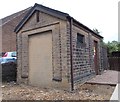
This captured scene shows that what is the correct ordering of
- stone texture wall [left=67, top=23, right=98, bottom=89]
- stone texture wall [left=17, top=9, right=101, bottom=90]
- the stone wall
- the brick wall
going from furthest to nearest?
1. the brick wall
2. the stone wall
3. stone texture wall [left=67, top=23, right=98, bottom=89]
4. stone texture wall [left=17, top=9, right=101, bottom=90]

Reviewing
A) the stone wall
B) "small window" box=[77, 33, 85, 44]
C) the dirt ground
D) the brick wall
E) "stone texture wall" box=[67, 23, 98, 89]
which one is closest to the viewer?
the dirt ground

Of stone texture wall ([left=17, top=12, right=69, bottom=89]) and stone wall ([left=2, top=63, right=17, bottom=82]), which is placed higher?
stone texture wall ([left=17, top=12, right=69, bottom=89])

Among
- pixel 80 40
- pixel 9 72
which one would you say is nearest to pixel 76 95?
pixel 80 40

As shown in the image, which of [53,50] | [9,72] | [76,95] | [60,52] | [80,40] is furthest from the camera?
[9,72]

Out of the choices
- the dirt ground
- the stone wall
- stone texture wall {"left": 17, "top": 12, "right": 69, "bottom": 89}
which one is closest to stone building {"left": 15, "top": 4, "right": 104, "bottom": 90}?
stone texture wall {"left": 17, "top": 12, "right": 69, "bottom": 89}

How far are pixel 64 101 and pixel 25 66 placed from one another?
5.61 m

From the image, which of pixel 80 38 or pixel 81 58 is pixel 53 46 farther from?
pixel 80 38

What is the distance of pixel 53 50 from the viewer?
11.0 metres

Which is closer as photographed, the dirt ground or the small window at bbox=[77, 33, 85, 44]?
the dirt ground

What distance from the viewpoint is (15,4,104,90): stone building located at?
404 inches

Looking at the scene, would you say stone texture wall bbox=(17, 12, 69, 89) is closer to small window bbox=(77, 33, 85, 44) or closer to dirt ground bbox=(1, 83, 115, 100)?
dirt ground bbox=(1, 83, 115, 100)

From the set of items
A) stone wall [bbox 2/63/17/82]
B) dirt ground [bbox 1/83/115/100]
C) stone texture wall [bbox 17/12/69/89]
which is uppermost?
stone texture wall [bbox 17/12/69/89]

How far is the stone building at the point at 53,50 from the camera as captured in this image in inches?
404

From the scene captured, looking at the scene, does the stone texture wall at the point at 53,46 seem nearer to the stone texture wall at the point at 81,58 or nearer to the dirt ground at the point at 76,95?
the stone texture wall at the point at 81,58
